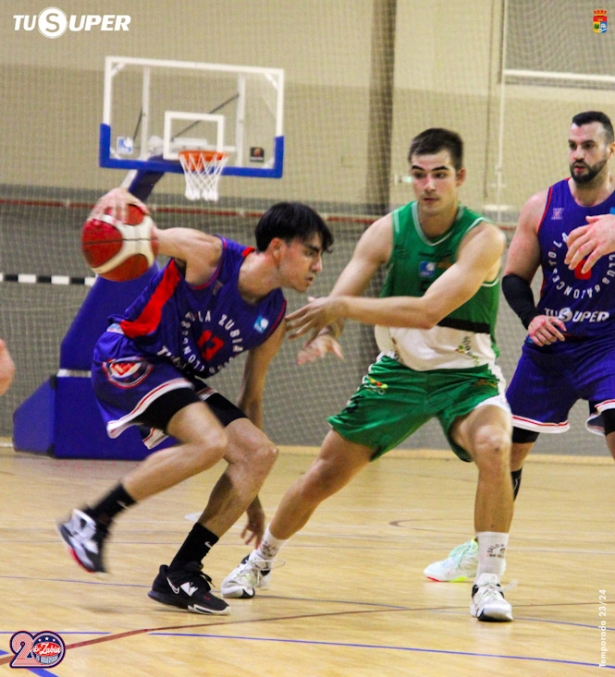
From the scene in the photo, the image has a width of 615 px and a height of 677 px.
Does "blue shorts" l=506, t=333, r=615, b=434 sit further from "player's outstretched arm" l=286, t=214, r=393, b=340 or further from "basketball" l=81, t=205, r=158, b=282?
"basketball" l=81, t=205, r=158, b=282

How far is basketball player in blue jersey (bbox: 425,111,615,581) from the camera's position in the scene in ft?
16.3

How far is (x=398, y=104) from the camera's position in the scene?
14031mm

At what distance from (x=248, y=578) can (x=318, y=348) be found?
1.05 metres

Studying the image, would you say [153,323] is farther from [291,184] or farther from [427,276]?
[291,184]

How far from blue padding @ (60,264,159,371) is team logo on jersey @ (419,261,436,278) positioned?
6.01 metres

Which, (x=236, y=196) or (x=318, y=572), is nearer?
(x=318, y=572)

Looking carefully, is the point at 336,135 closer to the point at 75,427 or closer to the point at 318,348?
the point at 75,427

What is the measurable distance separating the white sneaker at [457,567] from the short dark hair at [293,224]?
5.45 feet

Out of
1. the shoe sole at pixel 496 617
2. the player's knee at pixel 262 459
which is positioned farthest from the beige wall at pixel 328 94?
the shoe sole at pixel 496 617

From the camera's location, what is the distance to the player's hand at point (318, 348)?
13.0 ft

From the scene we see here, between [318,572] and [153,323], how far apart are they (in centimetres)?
148

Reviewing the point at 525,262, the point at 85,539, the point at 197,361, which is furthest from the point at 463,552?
the point at 85,539

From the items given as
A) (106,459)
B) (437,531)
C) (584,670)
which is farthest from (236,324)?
(106,459)

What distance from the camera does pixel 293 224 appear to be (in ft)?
14.1
